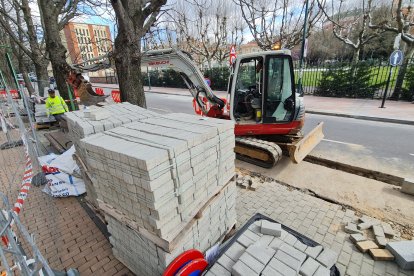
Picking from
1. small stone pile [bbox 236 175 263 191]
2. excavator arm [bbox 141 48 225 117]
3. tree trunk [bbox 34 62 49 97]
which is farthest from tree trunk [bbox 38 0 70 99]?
small stone pile [bbox 236 175 263 191]

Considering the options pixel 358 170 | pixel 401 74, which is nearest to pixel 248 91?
pixel 358 170

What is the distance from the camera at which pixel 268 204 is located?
14.8ft

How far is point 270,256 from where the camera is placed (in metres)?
2.42

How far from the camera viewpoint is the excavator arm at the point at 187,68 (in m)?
6.72

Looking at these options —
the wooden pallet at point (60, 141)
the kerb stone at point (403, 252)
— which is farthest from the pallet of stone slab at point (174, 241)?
the wooden pallet at point (60, 141)

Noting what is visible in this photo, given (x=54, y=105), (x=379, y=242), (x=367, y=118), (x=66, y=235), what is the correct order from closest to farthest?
(x=379, y=242) < (x=66, y=235) < (x=54, y=105) < (x=367, y=118)

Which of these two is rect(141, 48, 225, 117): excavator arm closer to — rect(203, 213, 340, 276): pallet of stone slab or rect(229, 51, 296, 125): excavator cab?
rect(229, 51, 296, 125): excavator cab

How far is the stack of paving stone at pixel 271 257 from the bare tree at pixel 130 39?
5.02 m

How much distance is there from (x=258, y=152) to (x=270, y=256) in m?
3.83

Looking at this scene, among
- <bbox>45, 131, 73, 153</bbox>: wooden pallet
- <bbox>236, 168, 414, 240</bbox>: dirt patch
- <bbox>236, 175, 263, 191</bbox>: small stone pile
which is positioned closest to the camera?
<bbox>236, 168, 414, 240</bbox>: dirt patch

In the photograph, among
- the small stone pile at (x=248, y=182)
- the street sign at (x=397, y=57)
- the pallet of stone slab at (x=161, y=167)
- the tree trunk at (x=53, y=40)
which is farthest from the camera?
the street sign at (x=397, y=57)

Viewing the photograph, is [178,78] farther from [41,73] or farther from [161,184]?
[161,184]

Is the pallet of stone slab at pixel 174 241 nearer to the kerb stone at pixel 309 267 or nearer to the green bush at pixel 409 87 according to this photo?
the kerb stone at pixel 309 267

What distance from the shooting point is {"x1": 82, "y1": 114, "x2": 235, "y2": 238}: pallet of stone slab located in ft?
7.36
